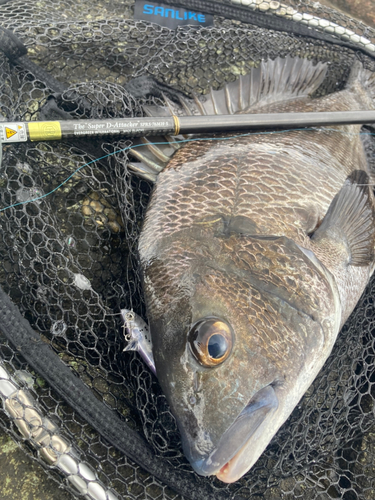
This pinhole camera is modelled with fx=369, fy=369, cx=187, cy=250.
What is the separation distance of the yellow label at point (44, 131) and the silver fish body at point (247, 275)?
584 millimetres

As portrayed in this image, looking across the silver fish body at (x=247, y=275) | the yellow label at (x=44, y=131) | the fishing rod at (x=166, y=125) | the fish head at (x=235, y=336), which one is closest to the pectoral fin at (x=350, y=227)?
the silver fish body at (x=247, y=275)

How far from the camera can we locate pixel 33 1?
2777mm

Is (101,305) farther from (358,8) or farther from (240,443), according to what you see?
(358,8)

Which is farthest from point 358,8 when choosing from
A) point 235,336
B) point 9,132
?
point 235,336

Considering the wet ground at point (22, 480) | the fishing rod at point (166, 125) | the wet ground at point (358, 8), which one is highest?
the wet ground at point (358, 8)

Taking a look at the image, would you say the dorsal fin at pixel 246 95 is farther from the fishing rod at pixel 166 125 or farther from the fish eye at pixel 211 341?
the fish eye at pixel 211 341

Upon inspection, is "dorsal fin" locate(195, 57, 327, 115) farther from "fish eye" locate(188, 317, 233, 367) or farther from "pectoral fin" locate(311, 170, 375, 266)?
"fish eye" locate(188, 317, 233, 367)

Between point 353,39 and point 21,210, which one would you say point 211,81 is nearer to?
point 353,39

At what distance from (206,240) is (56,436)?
1053mm

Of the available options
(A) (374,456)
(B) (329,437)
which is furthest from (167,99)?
(A) (374,456)

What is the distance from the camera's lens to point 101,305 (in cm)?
193

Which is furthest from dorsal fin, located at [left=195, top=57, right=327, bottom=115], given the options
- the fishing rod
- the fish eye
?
the fish eye

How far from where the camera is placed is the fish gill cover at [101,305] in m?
1.70

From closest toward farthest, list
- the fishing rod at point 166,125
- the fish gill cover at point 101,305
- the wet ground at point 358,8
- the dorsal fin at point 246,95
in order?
the fish gill cover at point 101,305 < the fishing rod at point 166,125 < the dorsal fin at point 246,95 < the wet ground at point 358,8
